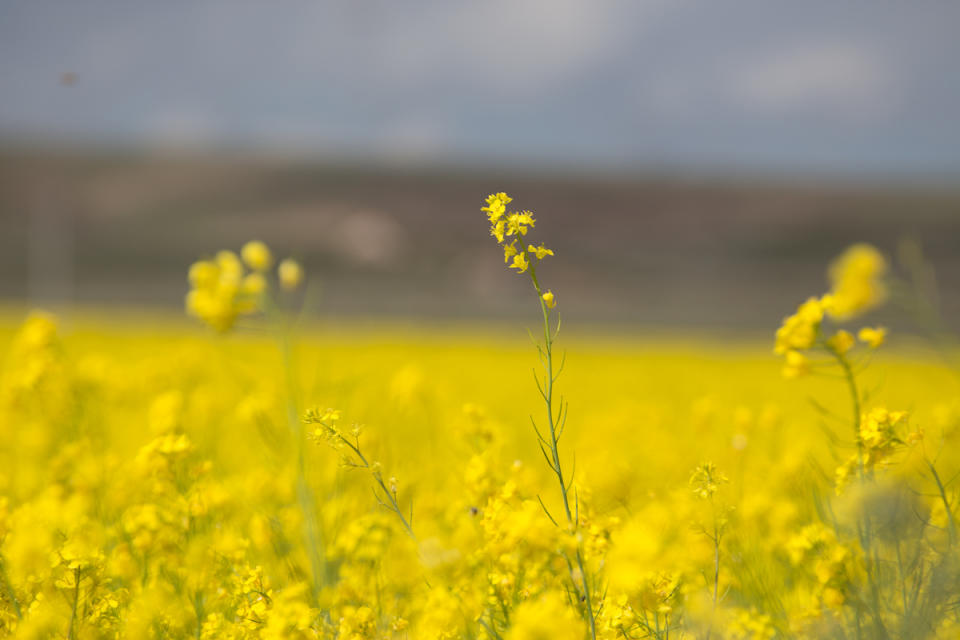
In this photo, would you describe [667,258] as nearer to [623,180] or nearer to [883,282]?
[623,180]

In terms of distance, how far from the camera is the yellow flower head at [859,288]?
1475mm

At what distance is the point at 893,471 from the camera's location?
1612 mm

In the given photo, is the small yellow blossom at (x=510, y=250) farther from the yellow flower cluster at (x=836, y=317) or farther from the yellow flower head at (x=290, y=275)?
the yellow flower head at (x=290, y=275)

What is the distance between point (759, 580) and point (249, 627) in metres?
1.07

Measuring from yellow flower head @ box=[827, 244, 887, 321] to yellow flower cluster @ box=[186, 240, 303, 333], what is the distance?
3.85ft

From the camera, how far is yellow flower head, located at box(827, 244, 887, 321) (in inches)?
58.1

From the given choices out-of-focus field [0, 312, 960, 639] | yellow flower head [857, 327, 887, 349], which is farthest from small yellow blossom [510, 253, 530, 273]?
yellow flower head [857, 327, 887, 349]

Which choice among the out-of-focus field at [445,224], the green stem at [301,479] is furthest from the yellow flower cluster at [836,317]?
the out-of-focus field at [445,224]

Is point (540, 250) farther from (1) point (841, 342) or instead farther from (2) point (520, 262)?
(1) point (841, 342)

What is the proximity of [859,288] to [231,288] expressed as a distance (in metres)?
1.37

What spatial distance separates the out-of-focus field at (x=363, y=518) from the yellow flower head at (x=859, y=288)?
18 centimetres

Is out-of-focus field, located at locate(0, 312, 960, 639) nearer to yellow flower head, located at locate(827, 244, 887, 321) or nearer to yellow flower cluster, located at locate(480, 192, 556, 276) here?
yellow flower head, located at locate(827, 244, 887, 321)

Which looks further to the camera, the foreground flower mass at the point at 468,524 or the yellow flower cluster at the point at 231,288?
the yellow flower cluster at the point at 231,288

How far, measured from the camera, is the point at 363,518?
1768mm
